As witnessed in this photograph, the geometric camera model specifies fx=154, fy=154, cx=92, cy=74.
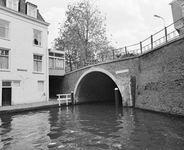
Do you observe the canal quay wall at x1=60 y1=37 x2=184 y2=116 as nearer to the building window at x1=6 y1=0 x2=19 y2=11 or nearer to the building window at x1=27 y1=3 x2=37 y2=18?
the building window at x1=27 y1=3 x2=37 y2=18

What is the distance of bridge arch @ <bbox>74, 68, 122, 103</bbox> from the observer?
15922mm

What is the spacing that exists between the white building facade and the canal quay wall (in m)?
5.36

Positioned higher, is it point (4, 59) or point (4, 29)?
point (4, 29)

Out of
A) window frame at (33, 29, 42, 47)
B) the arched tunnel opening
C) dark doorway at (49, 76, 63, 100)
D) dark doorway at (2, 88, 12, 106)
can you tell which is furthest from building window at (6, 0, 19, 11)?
the arched tunnel opening

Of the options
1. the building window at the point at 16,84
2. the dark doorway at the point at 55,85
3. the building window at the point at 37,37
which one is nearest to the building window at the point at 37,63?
the building window at the point at 37,37

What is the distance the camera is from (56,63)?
18562mm

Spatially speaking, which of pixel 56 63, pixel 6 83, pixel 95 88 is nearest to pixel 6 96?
pixel 6 83

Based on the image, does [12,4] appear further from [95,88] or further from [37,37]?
[95,88]

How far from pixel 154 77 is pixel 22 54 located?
1166 cm

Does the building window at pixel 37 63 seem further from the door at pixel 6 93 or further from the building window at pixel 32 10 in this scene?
the building window at pixel 32 10

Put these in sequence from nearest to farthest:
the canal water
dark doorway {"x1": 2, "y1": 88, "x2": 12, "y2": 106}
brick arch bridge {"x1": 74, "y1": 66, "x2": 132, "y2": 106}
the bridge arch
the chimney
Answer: the canal water < brick arch bridge {"x1": 74, "y1": 66, "x2": 132, "y2": 106} < dark doorway {"x1": 2, "y1": 88, "x2": 12, "y2": 106} < the chimney < the bridge arch

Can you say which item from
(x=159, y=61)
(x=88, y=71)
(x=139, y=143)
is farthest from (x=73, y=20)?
(x=139, y=143)

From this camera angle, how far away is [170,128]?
591 cm

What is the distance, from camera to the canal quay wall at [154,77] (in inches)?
304
